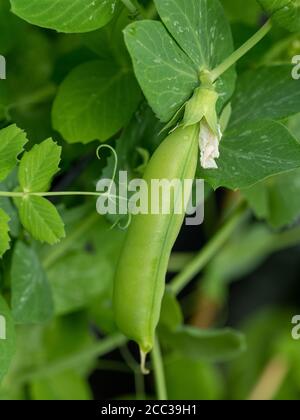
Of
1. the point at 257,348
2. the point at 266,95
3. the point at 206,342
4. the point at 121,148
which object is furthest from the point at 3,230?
the point at 257,348

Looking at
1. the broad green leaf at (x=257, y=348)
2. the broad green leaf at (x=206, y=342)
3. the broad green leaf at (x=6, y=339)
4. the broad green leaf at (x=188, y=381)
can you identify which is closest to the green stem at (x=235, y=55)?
the broad green leaf at (x=6, y=339)

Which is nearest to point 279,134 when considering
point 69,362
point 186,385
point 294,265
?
point 69,362

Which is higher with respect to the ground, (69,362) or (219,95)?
(219,95)

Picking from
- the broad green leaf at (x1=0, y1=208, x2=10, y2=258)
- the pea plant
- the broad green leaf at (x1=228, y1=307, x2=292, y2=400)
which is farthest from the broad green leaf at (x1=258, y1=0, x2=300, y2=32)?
the broad green leaf at (x1=228, y1=307, x2=292, y2=400)

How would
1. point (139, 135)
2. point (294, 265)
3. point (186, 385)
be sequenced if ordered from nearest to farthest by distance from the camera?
1. point (139, 135)
2. point (186, 385)
3. point (294, 265)

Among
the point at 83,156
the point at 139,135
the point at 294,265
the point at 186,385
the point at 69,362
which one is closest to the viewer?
the point at 139,135

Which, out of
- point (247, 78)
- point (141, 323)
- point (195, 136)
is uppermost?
point (247, 78)

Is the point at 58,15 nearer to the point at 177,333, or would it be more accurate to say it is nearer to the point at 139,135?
the point at 139,135

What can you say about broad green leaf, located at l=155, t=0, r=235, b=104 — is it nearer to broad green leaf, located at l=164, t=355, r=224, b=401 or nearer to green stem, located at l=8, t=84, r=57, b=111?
green stem, located at l=8, t=84, r=57, b=111
